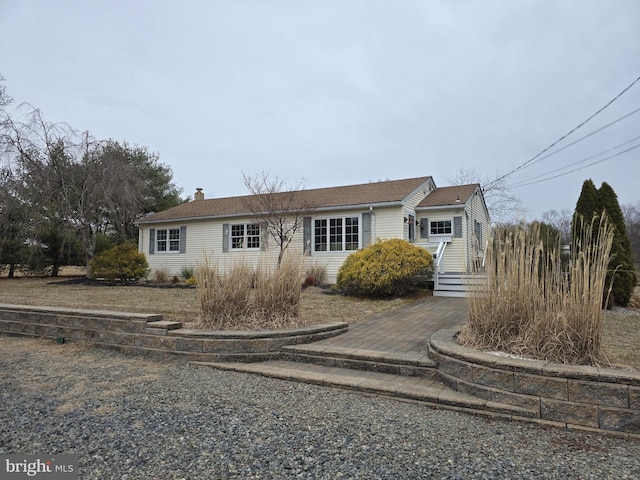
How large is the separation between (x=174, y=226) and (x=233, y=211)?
3354 mm

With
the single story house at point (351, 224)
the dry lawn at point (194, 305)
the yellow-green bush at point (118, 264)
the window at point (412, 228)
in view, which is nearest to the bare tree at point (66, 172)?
the yellow-green bush at point (118, 264)

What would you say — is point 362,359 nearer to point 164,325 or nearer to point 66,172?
point 164,325

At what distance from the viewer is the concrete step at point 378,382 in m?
3.12

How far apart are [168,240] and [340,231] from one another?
7966 millimetres

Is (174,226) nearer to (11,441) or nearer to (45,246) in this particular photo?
(45,246)

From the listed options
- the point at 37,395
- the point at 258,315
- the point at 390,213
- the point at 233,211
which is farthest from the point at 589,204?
the point at 233,211

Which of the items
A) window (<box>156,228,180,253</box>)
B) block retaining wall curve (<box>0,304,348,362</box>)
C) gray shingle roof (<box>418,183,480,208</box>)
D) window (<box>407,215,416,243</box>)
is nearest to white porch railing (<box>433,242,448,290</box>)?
window (<box>407,215,416,243</box>)

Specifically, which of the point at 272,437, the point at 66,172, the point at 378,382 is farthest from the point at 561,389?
the point at 66,172

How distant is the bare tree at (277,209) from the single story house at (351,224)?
12 centimetres

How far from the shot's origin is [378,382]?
365 centimetres

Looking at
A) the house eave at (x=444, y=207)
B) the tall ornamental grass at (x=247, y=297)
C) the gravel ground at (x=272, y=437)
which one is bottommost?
the gravel ground at (x=272, y=437)

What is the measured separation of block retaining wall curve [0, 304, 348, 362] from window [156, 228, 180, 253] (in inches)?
408

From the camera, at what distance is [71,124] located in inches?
517

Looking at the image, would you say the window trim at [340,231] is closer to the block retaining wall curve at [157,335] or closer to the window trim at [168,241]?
the window trim at [168,241]
